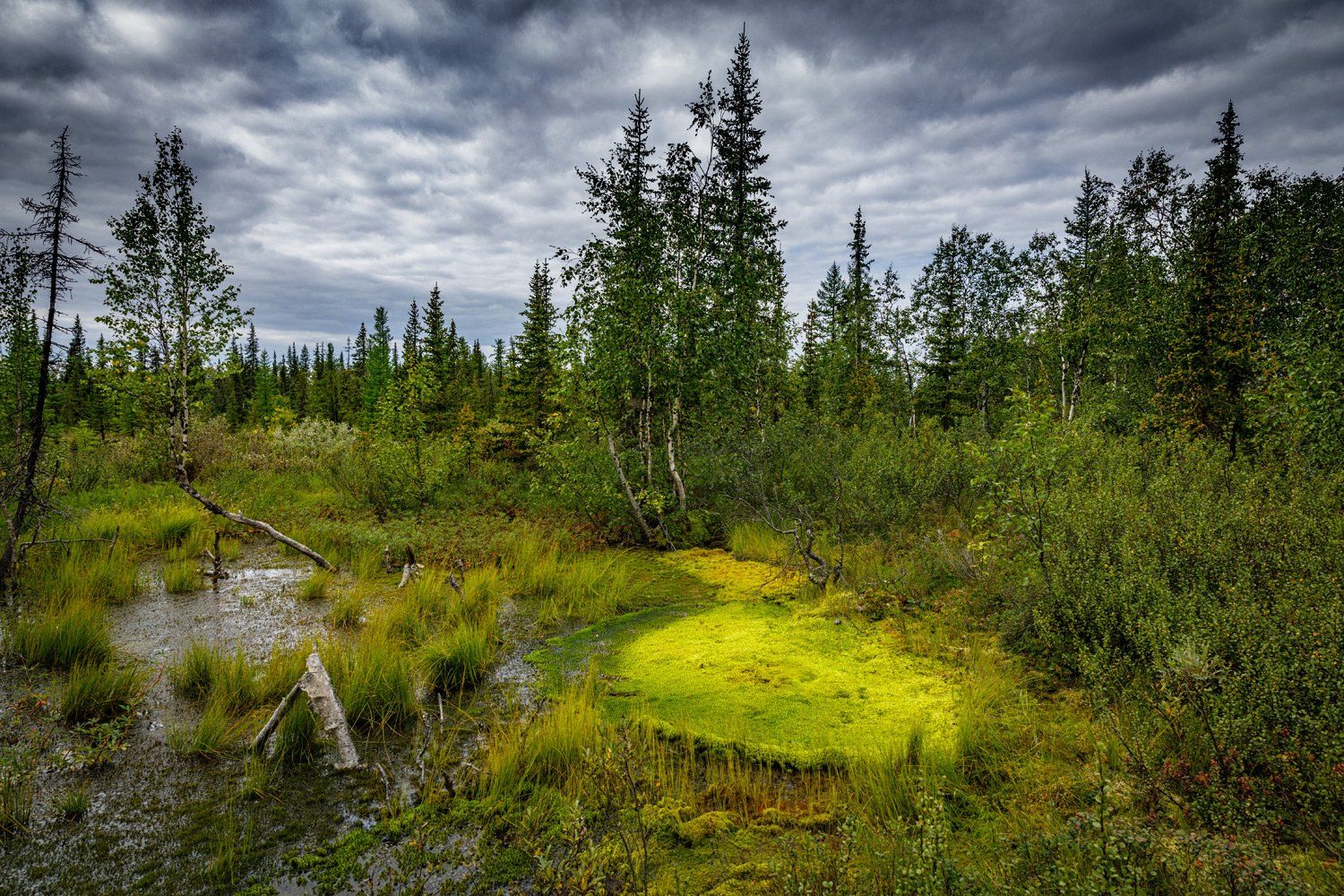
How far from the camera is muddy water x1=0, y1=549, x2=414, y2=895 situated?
2949 mm

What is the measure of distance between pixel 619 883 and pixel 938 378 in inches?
986

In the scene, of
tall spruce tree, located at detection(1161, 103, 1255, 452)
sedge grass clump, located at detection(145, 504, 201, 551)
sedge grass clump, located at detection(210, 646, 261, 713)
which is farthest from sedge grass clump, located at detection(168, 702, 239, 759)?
tall spruce tree, located at detection(1161, 103, 1255, 452)

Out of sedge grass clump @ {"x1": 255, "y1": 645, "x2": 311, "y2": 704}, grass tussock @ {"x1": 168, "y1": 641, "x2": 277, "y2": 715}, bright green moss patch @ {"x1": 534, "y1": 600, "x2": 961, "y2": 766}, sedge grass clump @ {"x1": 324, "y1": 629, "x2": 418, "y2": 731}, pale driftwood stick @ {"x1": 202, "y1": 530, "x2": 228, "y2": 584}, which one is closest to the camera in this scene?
bright green moss patch @ {"x1": 534, "y1": 600, "x2": 961, "y2": 766}

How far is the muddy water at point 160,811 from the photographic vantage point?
9.68ft

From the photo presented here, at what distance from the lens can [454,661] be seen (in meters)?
5.30

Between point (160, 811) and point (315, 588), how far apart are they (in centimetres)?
461

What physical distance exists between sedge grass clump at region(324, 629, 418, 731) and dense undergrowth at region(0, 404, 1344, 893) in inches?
0.8

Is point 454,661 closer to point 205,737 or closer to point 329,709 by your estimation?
point 329,709

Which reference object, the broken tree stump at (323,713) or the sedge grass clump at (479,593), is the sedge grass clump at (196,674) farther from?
the sedge grass clump at (479,593)

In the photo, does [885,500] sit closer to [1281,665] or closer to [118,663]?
[1281,665]

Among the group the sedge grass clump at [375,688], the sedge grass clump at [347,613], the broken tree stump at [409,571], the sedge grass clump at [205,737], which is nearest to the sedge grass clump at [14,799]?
the sedge grass clump at [205,737]

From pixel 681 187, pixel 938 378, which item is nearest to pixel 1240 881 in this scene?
pixel 681 187

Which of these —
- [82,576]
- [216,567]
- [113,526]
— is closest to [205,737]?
[82,576]

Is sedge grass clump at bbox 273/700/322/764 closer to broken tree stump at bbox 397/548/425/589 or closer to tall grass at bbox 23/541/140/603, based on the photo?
broken tree stump at bbox 397/548/425/589
